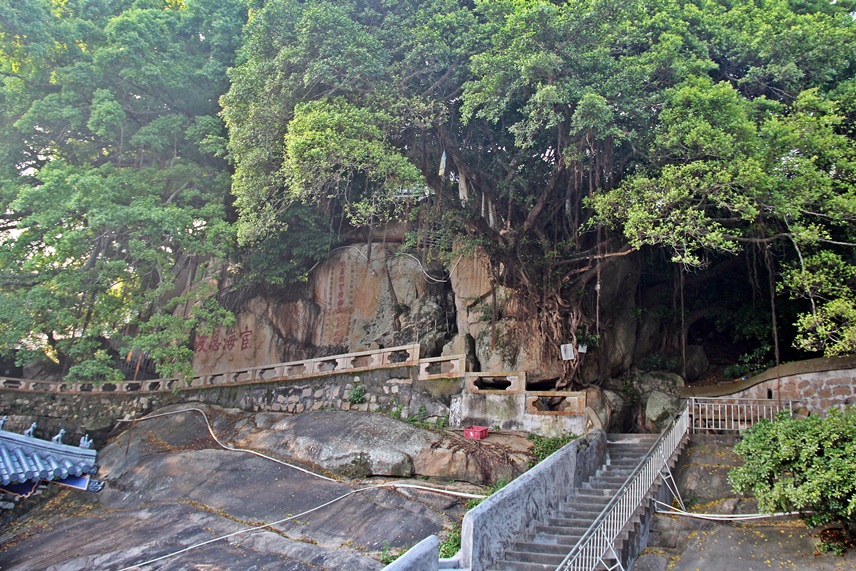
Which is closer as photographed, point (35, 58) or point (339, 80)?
point (339, 80)

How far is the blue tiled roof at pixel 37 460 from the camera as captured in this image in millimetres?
12453

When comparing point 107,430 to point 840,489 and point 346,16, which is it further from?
point 840,489

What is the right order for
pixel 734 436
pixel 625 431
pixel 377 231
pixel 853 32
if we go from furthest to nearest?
pixel 377 231 → pixel 625 431 → pixel 853 32 → pixel 734 436

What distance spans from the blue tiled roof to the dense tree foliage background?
215cm

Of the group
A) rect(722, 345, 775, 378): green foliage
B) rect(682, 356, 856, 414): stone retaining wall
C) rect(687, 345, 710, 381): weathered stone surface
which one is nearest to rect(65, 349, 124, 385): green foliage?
rect(682, 356, 856, 414): stone retaining wall

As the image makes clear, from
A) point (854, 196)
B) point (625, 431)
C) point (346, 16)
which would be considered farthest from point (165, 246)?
point (854, 196)

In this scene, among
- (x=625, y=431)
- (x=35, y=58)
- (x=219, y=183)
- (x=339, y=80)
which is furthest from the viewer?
(x=219, y=183)

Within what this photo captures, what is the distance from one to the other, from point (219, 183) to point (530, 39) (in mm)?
9861

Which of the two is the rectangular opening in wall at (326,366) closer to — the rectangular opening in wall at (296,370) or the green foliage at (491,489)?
the rectangular opening in wall at (296,370)

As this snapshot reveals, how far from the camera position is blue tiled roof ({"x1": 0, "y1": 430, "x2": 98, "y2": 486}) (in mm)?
12453

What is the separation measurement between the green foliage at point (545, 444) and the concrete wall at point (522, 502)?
2.43 feet

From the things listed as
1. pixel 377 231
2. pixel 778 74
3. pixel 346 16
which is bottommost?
pixel 377 231

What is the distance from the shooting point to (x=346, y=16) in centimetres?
1240

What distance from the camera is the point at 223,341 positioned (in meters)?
19.9
